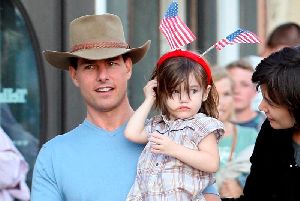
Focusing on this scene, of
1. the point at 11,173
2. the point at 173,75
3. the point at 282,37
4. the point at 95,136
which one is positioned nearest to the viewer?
the point at 173,75

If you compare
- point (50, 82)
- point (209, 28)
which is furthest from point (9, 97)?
point (209, 28)

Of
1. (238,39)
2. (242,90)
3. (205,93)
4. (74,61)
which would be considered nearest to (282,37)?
(242,90)

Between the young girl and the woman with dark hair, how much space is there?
0.57 feet

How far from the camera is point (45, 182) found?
3344mm

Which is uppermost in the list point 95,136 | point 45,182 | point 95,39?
point 95,39

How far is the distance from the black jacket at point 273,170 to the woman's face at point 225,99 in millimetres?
2340

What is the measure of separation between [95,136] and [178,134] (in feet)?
1.25

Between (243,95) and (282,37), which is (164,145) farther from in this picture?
(243,95)

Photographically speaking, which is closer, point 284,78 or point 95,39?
point 284,78

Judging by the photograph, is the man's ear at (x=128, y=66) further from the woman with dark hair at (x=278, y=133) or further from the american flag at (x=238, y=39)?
the woman with dark hair at (x=278, y=133)

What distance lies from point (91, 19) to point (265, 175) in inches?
37.0

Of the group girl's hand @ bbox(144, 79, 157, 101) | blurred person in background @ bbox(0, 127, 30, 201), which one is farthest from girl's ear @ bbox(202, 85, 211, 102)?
blurred person in background @ bbox(0, 127, 30, 201)

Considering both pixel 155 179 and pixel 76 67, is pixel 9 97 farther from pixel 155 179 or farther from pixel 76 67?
pixel 155 179

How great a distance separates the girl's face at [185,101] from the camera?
322cm
